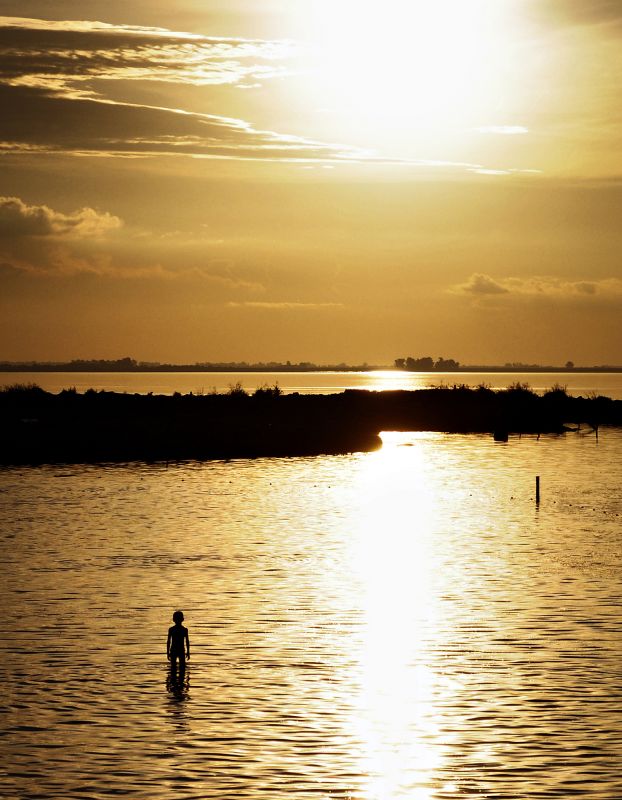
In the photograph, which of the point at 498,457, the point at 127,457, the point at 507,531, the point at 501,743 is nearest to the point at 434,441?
the point at 498,457

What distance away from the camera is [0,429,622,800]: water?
2355 cm

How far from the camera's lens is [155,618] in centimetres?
3856

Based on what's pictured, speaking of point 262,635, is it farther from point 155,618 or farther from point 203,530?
point 203,530

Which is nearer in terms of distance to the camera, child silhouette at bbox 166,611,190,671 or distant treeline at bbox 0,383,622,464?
child silhouette at bbox 166,611,190,671

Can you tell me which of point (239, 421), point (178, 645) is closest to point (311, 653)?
point (178, 645)

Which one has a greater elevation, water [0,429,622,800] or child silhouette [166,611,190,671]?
child silhouette [166,611,190,671]

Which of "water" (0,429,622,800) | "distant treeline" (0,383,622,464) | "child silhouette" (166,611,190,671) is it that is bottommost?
"water" (0,429,622,800)

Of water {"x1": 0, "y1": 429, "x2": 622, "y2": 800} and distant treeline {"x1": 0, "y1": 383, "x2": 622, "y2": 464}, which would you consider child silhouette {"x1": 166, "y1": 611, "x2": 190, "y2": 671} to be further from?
distant treeline {"x1": 0, "y1": 383, "x2": 622, "y2": 464}

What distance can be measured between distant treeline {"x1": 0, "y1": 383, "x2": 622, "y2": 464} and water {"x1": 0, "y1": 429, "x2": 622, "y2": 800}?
140 feet

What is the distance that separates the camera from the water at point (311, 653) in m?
23.5

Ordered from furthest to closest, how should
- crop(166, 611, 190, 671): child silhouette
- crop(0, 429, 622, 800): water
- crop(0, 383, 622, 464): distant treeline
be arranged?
1. crop(0, 383, 622, 464): distant treeline
2. crop(166, 611, 190, 671): child silhouette
3. crop(0, 429, 622, 800): water

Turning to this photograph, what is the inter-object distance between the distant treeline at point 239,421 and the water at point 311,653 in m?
42.8

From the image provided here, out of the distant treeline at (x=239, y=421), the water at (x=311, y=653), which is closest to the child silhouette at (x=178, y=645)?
the water at (x=311, y=653)

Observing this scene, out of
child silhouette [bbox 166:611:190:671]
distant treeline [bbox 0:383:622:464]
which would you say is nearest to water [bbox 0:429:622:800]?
Result: child silhouette [bbox 166:611:190:671]
